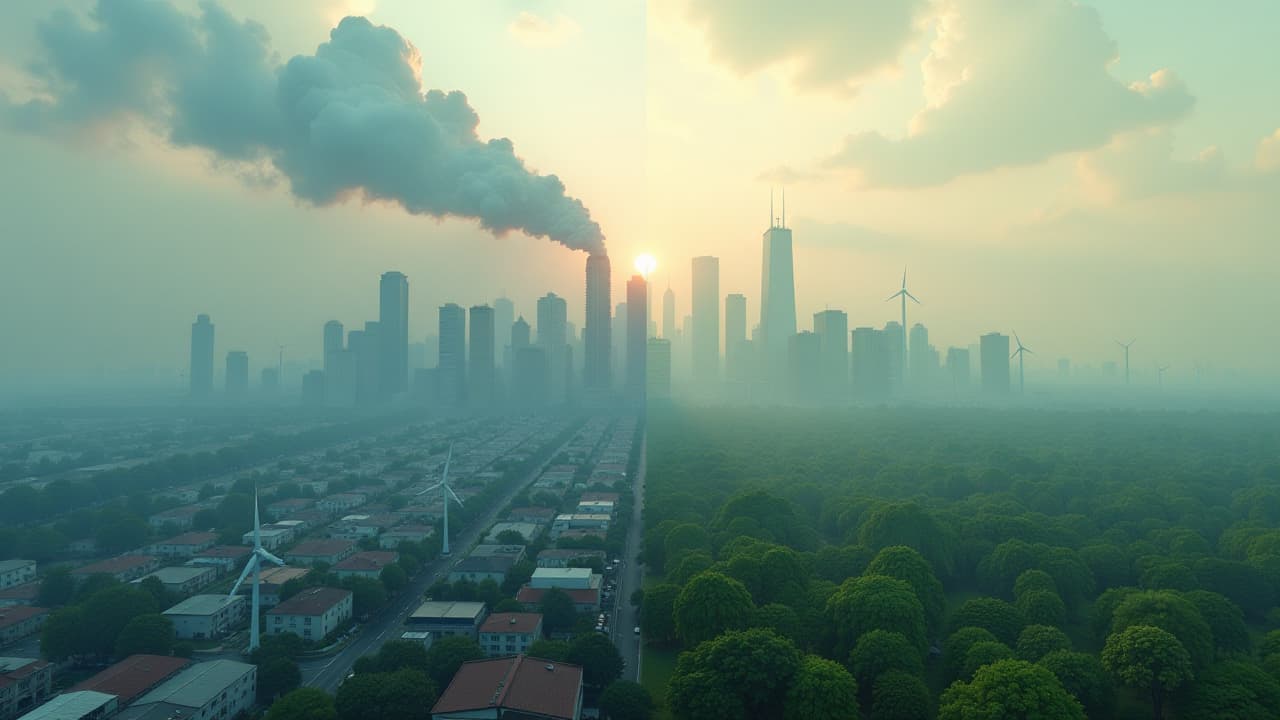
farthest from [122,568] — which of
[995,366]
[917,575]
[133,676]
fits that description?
[995,366]

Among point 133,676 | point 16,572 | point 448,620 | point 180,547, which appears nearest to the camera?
point 133,676

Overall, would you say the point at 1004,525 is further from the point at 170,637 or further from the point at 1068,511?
the point at 170,637

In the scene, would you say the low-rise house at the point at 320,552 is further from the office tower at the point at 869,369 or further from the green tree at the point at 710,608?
the office tower at the point at 869,369

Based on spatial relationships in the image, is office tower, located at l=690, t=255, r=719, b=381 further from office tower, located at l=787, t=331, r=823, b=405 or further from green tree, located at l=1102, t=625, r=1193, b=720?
green tree, located at l=1102, t=625, r=1193, b=720

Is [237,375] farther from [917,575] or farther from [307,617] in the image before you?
[917,575]

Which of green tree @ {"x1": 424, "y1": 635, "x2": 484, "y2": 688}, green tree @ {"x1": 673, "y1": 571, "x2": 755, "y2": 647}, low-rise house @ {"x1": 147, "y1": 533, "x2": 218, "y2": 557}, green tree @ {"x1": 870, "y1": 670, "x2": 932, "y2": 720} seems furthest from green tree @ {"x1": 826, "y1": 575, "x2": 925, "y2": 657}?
low-rise house @ {"x1": 147, "y1": 533, "x2": 218, "y2": 557}

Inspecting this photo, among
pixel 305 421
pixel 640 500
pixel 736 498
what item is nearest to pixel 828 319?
pixel 305 421
